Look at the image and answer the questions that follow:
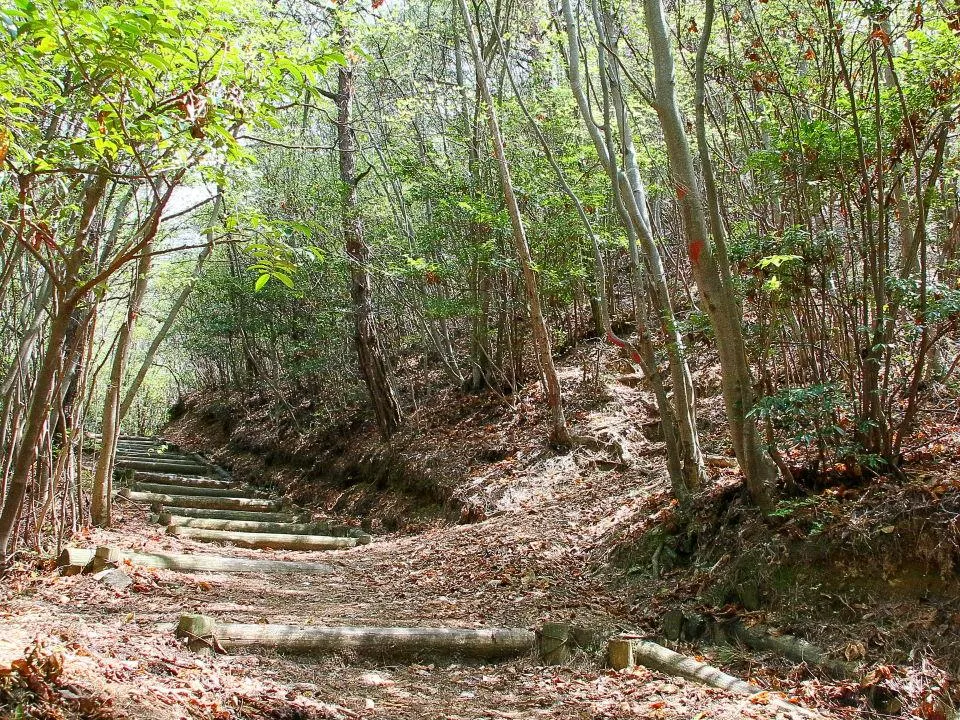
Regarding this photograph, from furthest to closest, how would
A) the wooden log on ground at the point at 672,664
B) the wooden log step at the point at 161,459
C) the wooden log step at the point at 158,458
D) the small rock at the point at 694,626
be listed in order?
the wooden log step at the point at 158,458, the wooden log step at the point at 161,459, the small rock at the point at 694,626, the wooden log on ground at the point at 672,664

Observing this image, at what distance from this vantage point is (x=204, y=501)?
32.8ft

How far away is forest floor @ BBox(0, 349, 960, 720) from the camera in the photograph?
3248 mm

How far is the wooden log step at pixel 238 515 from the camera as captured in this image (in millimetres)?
8930

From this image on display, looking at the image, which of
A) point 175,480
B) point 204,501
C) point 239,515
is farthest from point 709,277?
point 175,480

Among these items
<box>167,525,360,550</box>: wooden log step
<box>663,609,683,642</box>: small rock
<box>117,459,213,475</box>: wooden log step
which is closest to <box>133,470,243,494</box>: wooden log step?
<box>117,459,213,475</box>: wooden log step

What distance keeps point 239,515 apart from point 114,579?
4.51 meters

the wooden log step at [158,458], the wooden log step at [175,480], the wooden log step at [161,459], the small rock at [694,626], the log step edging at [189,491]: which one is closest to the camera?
the small rock at [694,626]

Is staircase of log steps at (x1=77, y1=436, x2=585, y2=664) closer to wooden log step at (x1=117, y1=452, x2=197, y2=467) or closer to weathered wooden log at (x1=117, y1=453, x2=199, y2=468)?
weathered wooden log at (x1=117, y1=453, x2=199, y2=468)

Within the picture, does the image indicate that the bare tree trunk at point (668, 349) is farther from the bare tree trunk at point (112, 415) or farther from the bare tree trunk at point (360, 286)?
the bare tree trunk at point (360, 286)

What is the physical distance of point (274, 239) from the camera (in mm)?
3367

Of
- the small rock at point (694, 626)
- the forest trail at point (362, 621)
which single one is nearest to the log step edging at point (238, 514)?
the forest trail at point (362, 621)

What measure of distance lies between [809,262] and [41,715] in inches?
185

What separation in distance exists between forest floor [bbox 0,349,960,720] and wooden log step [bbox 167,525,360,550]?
28 centimetres

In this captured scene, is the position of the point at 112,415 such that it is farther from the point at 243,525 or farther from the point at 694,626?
the point at 694,626
